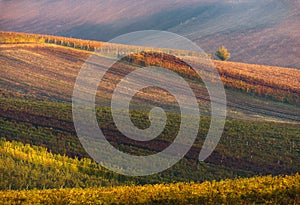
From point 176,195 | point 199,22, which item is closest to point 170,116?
point 176,195

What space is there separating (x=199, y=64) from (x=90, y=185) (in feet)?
167

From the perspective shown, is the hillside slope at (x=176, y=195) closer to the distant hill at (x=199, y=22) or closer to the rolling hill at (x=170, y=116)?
the rolling hill at (x=170, y=116)

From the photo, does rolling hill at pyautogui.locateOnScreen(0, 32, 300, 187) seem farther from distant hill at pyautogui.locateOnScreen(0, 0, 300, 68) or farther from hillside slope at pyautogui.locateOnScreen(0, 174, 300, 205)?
distant hill at pyautogui.locateOnScreen(0, 0, 300, 68)

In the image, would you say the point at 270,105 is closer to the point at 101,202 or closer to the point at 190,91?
the point at 190,91

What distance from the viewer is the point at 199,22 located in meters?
170

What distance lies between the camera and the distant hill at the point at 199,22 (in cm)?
12019

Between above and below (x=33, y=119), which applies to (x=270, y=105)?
below

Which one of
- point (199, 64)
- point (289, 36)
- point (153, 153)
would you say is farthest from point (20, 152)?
point (289, 36)

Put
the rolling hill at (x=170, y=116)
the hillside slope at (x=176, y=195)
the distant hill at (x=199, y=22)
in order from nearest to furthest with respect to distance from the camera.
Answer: the hillside slope at (x=176, y=195)
the rolling hill at (x=170, y=116)
the distant hill at (x=199, y=22)

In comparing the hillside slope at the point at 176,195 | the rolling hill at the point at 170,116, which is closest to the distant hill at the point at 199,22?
the rolling hill at the point at 170,116

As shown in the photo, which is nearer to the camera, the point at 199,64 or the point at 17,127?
the point at 17,127

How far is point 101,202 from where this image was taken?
17406 mm

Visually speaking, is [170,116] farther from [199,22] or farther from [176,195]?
[199,22]

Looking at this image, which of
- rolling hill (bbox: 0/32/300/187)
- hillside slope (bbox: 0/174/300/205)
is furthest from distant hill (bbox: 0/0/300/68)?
hillside slope (bbox: 0/174/300/205)
